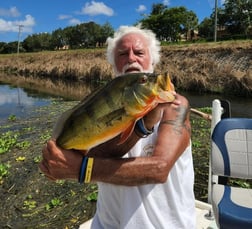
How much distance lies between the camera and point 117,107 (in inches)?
52.3

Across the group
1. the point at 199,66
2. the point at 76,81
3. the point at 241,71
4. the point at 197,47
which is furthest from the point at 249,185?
the point at 76,81

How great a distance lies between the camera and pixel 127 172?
158 cm

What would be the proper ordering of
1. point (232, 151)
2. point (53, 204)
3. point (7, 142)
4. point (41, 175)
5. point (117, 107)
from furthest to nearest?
point (7, 142) < point (41, 175) < point (53, 204) < point (232, 151) < point (117, 107)

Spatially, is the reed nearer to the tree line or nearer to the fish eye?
the tree line

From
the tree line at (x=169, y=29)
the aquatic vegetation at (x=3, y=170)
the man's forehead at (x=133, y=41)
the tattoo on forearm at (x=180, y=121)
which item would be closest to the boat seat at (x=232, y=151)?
the man's forehead at (x=133, y=41)

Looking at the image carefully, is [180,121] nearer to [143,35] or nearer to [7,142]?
[143,35]

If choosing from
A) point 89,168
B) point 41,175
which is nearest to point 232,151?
point 89,168

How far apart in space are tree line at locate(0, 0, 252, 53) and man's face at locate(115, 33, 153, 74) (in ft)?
116

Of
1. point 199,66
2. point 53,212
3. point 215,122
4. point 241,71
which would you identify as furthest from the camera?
point 199,66

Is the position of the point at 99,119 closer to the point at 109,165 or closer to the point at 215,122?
the point at 109,165

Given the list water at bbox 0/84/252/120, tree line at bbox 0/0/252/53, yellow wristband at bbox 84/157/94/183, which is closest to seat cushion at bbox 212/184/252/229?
yellow wristband at bbox 84/157/94/183

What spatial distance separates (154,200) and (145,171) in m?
0.25

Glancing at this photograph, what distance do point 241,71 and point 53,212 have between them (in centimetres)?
2015

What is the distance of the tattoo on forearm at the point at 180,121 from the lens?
174cm
